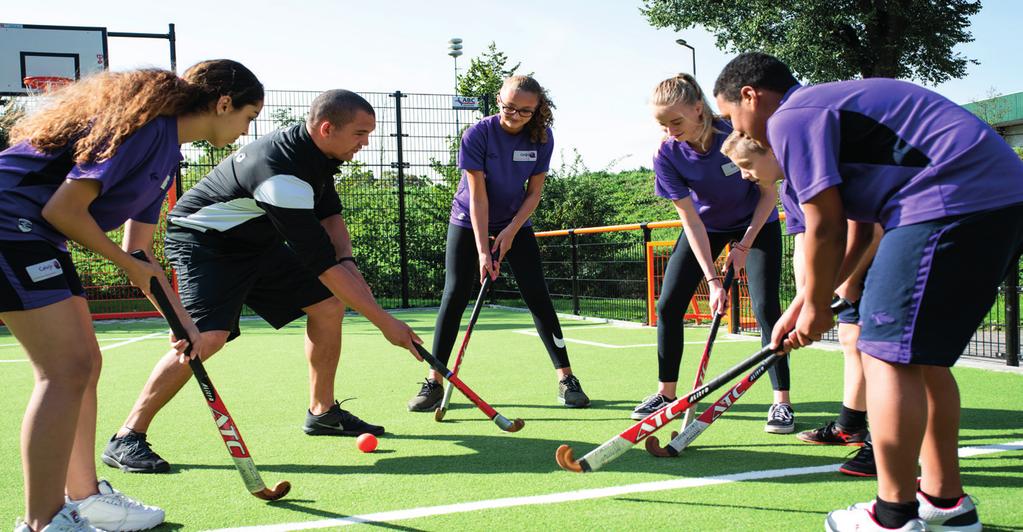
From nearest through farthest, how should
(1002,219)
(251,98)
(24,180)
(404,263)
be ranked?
(1002,219) → (24,180) → (251,98) → (404,263)

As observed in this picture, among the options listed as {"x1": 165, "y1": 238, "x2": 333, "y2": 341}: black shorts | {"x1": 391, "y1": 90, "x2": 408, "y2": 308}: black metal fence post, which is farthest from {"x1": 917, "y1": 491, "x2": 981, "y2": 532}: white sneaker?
{"x1": 391, "y1": 90, "x2": 408, "y2": 308}: black metal fence post

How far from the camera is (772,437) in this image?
370 centimetres

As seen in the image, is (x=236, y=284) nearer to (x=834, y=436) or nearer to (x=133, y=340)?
(x=834, y=436)

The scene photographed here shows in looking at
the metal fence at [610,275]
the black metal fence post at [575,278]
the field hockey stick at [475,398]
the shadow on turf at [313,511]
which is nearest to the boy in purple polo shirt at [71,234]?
the shadow on turf at [313,511]

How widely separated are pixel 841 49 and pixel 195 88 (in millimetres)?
20810

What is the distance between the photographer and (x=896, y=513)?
87.3 inches

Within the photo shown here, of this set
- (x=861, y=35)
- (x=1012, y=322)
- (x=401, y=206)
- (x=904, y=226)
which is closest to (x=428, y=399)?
(x=904, y=226)

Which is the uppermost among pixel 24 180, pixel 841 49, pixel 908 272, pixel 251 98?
pixel 841 49

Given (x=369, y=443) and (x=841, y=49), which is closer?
(x=369, y=443)

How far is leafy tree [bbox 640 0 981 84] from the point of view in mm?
20344

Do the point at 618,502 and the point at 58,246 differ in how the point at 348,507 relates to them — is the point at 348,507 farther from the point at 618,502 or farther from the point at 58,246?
the point at 58,246

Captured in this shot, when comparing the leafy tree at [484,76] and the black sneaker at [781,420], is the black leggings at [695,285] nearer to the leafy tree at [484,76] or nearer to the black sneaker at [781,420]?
the black sneaker at [781,420]

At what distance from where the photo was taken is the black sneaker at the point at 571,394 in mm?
4531

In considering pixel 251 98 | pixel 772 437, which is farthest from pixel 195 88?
pixel 772 437
